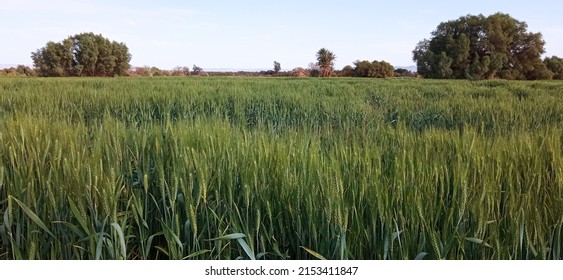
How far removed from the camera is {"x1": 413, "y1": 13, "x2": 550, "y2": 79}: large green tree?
528 centimetres

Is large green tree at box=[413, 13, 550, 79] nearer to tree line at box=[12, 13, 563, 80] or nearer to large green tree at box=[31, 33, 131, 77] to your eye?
tree line at box=[12, 13, 563, 80]

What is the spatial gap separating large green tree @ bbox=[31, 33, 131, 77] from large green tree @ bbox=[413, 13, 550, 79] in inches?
192

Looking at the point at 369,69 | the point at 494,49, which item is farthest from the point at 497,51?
the point at 369,69

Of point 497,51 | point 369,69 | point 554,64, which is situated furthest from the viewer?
point 369,69

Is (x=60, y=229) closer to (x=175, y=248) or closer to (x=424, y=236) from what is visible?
(x=175, y=248)

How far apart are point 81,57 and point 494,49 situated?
19.3 ft

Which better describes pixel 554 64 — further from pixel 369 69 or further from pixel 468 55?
pixel 369 69

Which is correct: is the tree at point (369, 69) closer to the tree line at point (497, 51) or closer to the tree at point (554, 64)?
the tree line at point (497, 51)

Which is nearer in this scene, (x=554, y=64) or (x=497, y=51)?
(x=497, y=51)

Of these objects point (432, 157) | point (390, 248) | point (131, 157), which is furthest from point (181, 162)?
point (432, 157)

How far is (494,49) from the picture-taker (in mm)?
5355

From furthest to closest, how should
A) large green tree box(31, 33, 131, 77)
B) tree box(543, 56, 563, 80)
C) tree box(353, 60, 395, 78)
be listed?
tree box(353, 60, 395, 78) < tree box(543, 56, 563, 80) < large green tree box(31, 33, 131, 77)

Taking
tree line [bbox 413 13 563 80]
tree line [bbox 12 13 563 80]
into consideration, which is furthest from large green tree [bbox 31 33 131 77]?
tree line [bbox 413 13 563 80]

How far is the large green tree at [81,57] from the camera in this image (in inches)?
199
